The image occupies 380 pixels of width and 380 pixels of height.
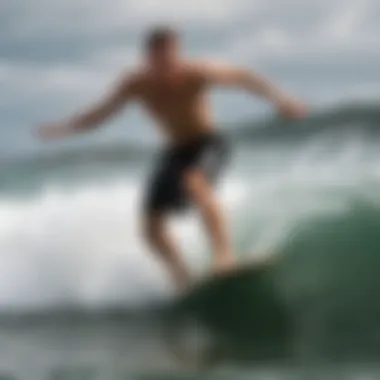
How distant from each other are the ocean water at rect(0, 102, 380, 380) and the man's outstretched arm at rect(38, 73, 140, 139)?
0.15ft

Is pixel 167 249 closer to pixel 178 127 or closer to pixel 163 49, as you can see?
pixel 178 127

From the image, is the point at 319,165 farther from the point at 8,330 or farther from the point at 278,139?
the point at 8,330

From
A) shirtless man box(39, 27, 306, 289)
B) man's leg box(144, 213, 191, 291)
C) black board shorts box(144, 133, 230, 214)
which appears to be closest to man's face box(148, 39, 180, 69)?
shirtless man box(39, 27, 306, 289)

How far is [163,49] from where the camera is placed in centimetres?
250

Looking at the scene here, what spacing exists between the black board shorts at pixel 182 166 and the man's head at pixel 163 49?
5.1 inches

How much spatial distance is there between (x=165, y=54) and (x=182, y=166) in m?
0.17

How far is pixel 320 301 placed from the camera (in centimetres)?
249

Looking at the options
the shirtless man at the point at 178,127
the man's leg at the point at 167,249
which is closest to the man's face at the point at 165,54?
the shirtless man at the point at 178,127

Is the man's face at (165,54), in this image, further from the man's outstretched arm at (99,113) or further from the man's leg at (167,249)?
the man's leg at (167,249)

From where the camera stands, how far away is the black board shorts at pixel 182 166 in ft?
8.22

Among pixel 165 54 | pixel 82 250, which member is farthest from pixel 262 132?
pixel 82 250

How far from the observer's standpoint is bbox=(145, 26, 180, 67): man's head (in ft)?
8.20

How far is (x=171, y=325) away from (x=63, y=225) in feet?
0.85

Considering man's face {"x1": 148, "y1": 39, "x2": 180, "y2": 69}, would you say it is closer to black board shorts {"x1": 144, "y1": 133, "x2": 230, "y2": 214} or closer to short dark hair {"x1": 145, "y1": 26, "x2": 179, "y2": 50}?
short dark hair {"x1": 145, "y1": 26, "x2": 179, "y2": 50}
